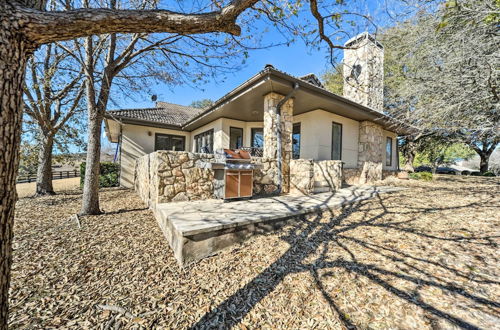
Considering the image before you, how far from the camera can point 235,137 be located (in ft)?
31.3

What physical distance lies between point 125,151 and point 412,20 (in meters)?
11.6

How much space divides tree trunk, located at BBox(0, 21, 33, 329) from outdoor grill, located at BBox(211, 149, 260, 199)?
3.33m

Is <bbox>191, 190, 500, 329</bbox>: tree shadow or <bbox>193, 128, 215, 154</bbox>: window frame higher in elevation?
<bbox>193, 128, 215, 154</bbox>: window frame

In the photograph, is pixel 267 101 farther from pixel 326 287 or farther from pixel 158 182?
pixel 326 287

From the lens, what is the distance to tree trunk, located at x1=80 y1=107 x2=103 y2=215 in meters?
4.59

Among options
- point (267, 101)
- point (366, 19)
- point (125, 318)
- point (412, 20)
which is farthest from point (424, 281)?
point (412, 20)

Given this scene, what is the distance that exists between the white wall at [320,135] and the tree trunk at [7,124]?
7389 millimetres

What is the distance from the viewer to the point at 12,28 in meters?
1.09

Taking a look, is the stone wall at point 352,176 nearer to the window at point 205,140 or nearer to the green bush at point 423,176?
the green bush at point 423,176

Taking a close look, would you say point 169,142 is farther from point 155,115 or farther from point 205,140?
point 205,140

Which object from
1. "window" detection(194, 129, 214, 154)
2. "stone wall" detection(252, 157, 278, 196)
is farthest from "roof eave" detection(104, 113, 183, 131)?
"stone wall" detection(252, 157, 278, 196)

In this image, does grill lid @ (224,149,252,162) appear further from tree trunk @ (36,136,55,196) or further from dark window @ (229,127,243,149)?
A: tree trunk @ (36,136,55,196)

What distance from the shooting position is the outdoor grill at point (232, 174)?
4.47m

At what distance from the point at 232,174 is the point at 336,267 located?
2.81m
